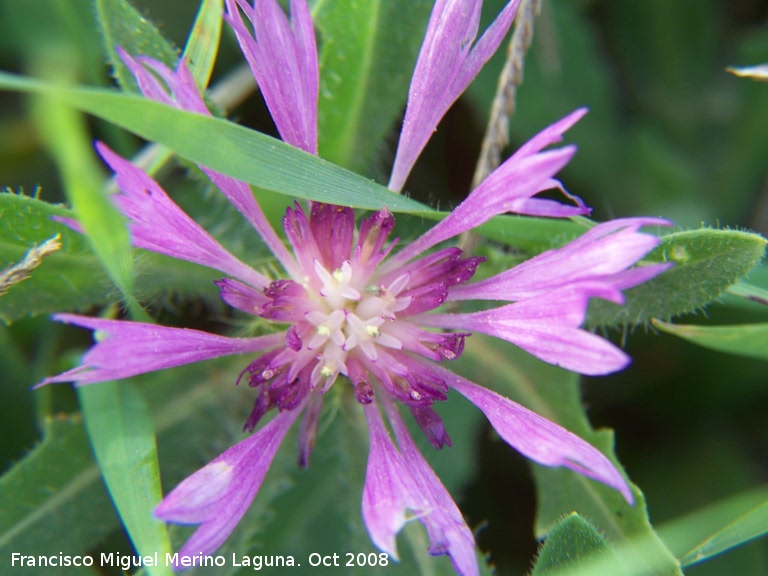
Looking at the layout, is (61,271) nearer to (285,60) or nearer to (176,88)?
(176,88)

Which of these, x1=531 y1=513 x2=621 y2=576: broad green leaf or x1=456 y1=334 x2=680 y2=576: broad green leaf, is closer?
x1=531 y1=513 x2=621 y2=576: broad green leaf

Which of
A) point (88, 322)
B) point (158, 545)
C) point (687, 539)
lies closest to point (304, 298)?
point (88, 322)

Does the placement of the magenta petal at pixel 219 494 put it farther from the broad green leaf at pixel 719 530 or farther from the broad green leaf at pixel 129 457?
the broad green leaf at pixel 719 530

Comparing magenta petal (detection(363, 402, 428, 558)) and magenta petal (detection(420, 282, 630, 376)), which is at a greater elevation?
magenta petal (detection(420, 282, 630, 376))

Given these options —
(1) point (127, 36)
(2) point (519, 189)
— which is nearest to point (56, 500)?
(1) point (127, 36)

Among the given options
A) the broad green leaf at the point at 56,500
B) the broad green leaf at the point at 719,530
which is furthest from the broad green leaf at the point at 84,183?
the broad green leaf at the point at 719,530

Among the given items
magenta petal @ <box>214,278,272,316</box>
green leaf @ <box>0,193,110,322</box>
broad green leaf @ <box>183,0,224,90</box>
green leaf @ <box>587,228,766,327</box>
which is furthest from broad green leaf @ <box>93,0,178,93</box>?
green leaf @ <box>587,228,766,327</box>

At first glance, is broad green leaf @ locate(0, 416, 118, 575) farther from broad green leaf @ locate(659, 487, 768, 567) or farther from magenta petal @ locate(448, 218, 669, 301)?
broad green leaf @ locate(659, 487, 768, 567)

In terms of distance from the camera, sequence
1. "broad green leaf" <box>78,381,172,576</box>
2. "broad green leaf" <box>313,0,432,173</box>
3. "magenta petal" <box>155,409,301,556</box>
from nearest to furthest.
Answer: "magenta petal" <box>155,409,301,556</box>, "broad green leaf" <box>78,381,172,576</box>, "broad green leaf" <box>313,0,432,173</box>
